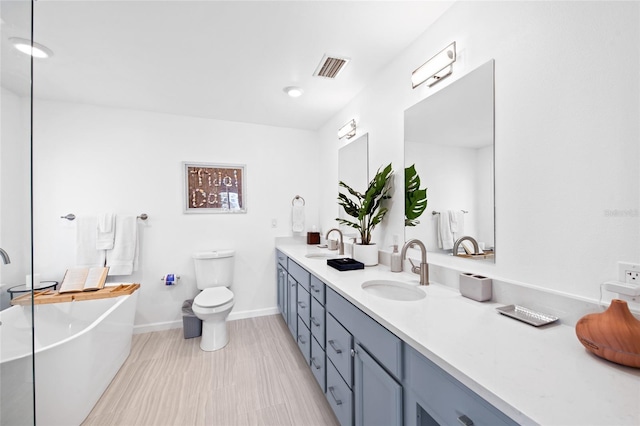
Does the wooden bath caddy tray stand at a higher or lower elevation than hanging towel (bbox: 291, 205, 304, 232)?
lower

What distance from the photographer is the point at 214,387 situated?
6.41 feet

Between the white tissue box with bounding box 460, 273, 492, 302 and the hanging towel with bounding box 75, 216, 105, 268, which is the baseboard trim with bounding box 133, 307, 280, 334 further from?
the white tissue box with bounding box 460, 273, 492, 302

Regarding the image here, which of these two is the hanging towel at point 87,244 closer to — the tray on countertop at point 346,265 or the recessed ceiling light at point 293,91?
the recessed ceiling light at point 293,91

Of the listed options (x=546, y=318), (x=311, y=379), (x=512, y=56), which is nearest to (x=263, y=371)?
(x=311, y=379)

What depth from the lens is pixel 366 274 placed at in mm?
1752

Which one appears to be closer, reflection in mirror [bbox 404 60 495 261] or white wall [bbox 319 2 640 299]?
white wall [bbox 319 2 640 299]

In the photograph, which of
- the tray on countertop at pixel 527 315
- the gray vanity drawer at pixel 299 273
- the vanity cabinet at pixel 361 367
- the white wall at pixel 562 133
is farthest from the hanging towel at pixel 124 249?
the tray on countertop at pixel 527 315

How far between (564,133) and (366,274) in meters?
1.20

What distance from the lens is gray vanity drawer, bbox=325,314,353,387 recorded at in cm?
135

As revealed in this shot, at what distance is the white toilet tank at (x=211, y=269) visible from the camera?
2859 mm

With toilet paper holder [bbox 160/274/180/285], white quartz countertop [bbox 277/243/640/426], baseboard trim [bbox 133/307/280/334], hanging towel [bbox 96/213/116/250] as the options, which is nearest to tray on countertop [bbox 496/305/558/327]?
white quartz countertop [bbox 277/243/640/426]

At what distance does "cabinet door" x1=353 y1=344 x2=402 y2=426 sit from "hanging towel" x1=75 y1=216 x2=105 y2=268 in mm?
2774

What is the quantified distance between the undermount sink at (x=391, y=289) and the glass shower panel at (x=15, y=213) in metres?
1.44

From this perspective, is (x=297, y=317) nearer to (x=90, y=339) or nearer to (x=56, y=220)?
(x=90, y=339)
